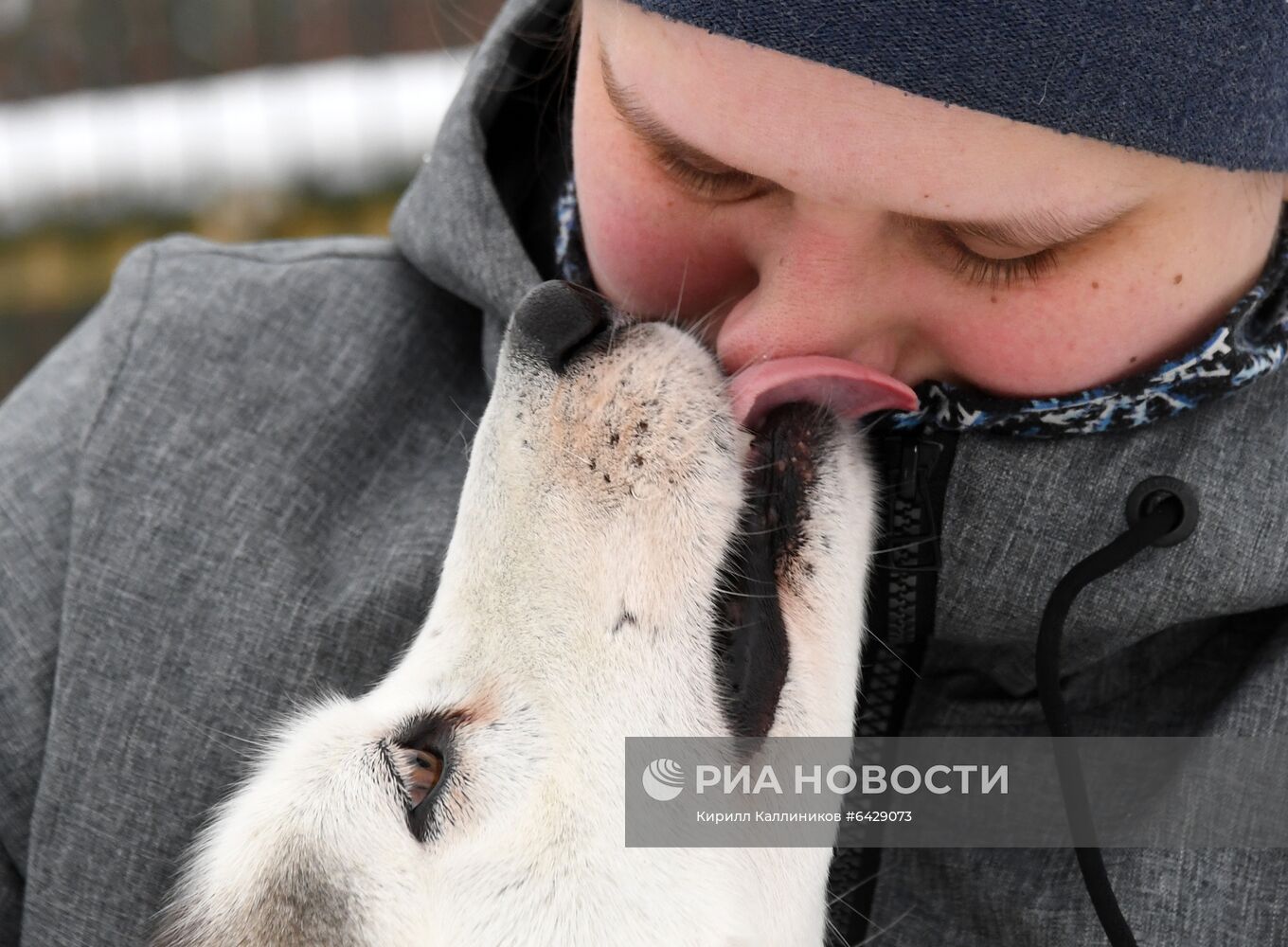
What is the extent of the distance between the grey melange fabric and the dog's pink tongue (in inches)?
5.3

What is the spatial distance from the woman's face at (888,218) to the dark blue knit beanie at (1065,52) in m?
0.03

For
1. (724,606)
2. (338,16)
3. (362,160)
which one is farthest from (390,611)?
(338,16)

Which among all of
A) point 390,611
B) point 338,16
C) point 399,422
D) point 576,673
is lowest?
point 576,673

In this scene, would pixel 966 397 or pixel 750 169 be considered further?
pixel 966 397

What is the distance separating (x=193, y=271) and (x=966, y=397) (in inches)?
43.9

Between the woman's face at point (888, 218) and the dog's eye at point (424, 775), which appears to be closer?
the woman's face at point (888, 218)

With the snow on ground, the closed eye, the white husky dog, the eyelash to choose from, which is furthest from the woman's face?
the snow on ground

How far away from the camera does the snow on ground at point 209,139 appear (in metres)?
5.34

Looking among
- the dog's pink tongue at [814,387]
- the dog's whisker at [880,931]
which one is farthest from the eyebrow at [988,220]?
the dog's whisker at [880,931]

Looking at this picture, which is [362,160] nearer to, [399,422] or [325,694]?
[399,422]

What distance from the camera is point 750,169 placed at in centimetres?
121

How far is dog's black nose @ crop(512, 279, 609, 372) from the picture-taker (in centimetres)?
133

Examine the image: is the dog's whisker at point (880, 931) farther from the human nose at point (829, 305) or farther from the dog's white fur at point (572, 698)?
the human nose at point (829, 305)

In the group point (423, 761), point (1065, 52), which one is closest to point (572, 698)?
point (423, 761)
